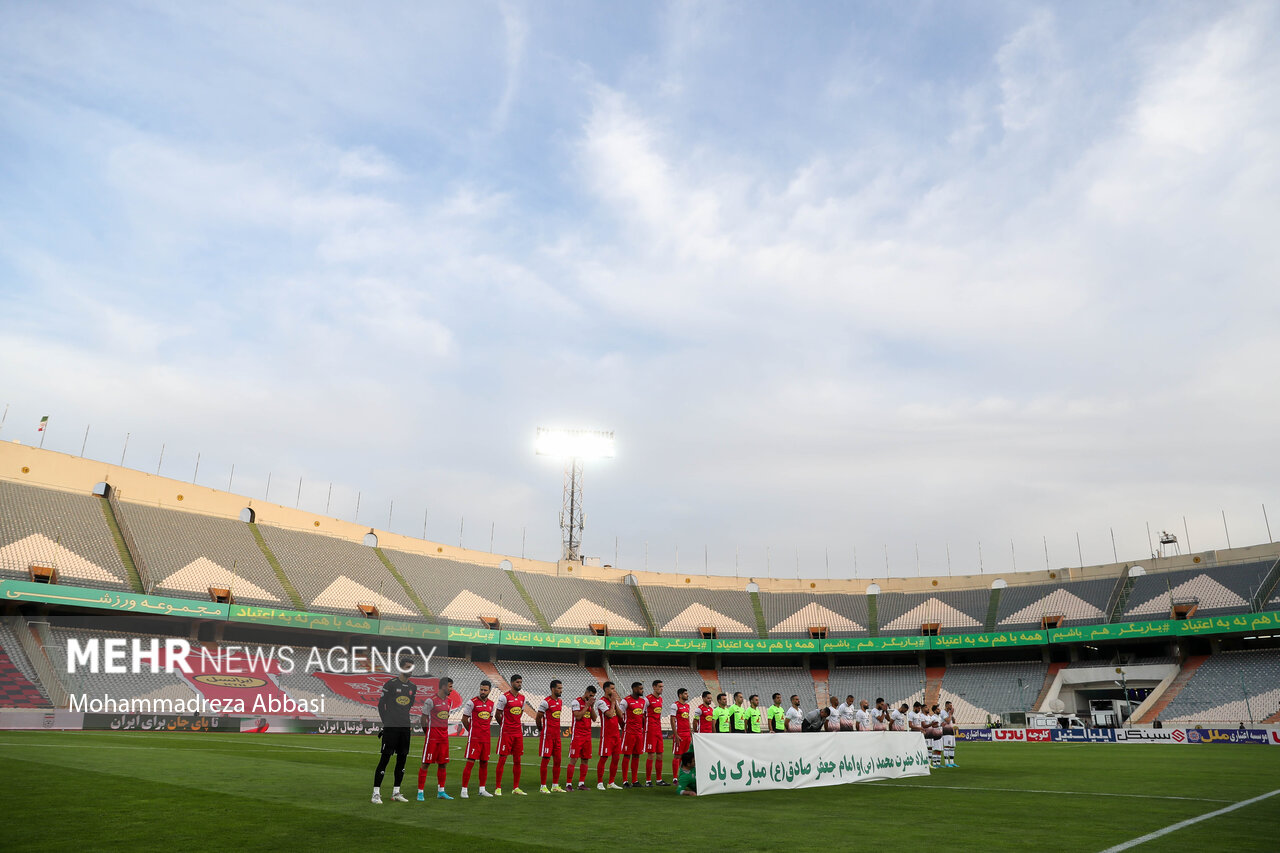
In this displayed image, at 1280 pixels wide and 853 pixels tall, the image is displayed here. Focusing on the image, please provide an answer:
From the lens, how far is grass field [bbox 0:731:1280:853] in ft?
28.2

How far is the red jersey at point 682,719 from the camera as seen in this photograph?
606 inches

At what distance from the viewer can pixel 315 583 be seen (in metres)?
50.9

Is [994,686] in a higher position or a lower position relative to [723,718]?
lower

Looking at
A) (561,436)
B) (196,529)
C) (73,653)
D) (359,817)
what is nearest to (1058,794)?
(359,817)

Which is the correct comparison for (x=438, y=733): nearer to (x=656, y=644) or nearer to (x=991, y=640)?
(x=656, y=644)

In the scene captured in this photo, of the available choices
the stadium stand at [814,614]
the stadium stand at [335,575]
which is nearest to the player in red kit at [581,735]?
the stadium stand at [335,575]

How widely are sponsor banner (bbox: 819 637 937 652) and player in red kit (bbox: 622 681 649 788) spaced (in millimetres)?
45711

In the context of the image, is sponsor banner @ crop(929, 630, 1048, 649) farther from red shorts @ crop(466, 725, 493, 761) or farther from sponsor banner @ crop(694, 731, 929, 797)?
red shorts @ crop(466, 725, 493, 761)

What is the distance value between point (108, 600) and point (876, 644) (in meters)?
47.8

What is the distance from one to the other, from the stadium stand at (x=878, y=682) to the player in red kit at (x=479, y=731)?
4698 cm

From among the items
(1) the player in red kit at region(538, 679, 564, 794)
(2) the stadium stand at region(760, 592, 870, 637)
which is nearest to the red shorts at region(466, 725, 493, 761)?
(1) the player in red kit at region(538, 679, 564, 794)

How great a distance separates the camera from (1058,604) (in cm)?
5900

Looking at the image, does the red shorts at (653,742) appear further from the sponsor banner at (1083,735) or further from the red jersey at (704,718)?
the sponsor banner at (1083,735)

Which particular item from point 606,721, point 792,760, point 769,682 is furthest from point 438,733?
point 769,682
